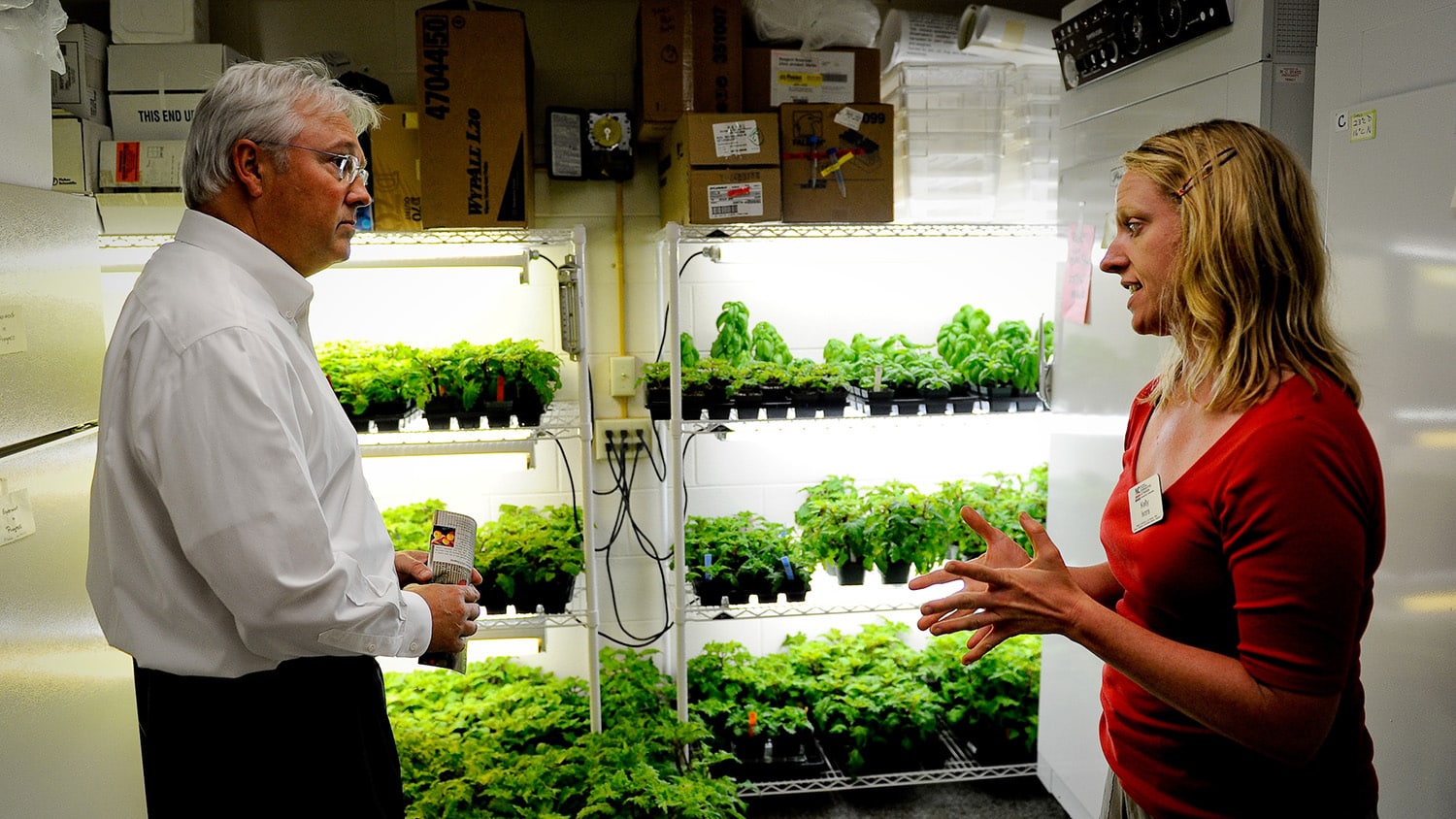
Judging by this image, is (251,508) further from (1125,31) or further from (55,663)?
(1125,31)

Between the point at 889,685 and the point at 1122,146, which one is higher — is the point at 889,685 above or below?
below

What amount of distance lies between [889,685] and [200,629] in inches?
91.5

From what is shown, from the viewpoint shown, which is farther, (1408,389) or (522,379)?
(522,379)

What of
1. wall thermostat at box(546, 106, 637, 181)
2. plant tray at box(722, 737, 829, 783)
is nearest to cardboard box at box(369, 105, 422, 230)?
wall thermostat at box(546, 106, 637, 181)

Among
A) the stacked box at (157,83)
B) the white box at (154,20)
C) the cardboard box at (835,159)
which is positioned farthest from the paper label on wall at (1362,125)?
the white box at (154,20)

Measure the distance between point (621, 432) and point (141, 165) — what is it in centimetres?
167

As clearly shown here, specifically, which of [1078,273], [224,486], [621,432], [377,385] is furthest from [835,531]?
[224,486]

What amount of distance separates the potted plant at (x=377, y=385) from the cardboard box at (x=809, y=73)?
52.3 inches

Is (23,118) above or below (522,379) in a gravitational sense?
above

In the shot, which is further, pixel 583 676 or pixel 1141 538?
pixel 583 676

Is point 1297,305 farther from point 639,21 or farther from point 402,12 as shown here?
point 402,12

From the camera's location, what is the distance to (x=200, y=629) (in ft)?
4.88

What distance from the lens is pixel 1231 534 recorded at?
3.92 feet

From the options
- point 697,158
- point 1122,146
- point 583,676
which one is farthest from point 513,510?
point 1122,146
